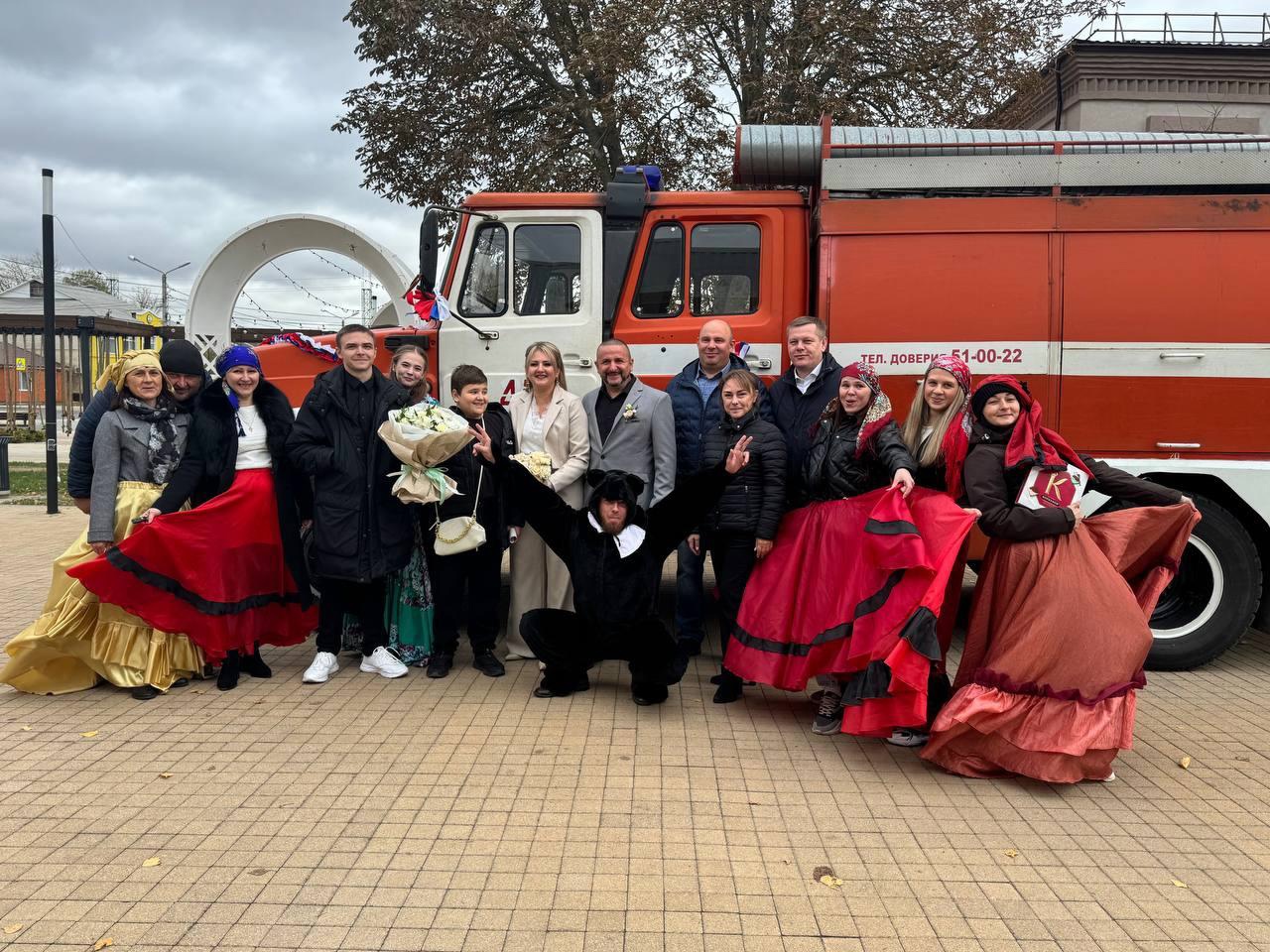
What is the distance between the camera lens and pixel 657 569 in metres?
4.76

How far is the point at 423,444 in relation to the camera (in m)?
4.72

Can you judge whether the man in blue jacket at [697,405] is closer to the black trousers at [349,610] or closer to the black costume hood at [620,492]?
the black costume hood at [620,492]

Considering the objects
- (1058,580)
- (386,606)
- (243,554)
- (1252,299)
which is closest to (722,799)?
(1058,580)

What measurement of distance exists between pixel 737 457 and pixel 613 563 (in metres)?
0.84

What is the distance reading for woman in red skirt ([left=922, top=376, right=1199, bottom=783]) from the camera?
12.4ft

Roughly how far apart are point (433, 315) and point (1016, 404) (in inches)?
141

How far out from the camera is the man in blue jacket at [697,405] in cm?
509

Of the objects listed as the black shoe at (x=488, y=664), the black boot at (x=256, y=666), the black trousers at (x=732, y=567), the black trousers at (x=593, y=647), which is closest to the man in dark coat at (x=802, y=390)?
the black trousers at (x=732, y=567)

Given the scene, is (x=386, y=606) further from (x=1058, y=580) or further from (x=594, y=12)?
(x=594, y=12)

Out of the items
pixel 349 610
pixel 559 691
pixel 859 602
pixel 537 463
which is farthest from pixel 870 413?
pixel 349 610

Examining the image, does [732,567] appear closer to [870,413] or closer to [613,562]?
[613,562]

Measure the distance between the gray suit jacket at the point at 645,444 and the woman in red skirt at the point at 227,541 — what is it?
176 centimetres

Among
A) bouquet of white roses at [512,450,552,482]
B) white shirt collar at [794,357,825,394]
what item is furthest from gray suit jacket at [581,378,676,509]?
white shirt collar at [794,357,825,394]

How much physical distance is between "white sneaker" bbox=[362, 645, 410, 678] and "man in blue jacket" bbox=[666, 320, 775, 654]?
63.4 inches
